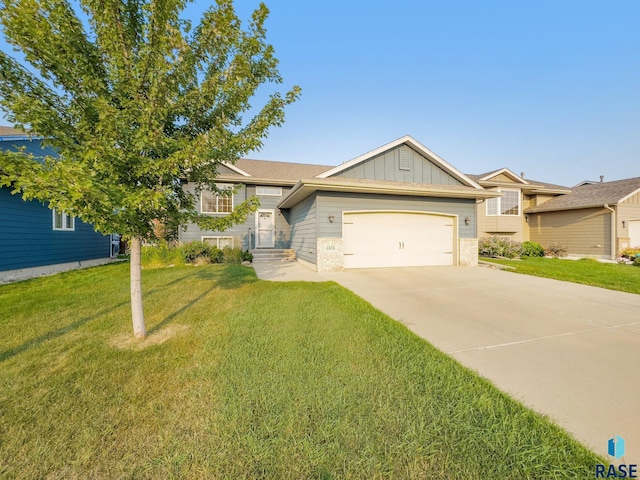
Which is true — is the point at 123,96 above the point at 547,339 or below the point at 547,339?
above

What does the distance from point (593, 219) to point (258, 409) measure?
20.5m

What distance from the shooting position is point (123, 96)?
319 cm

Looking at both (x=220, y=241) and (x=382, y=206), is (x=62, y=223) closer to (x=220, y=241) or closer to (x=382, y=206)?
(x=220, y=241)

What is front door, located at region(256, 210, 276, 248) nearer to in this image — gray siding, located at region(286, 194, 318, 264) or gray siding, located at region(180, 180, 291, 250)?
gray siding, located at region(180, 180, 291, 250)

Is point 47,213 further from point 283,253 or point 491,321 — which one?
point 491,321

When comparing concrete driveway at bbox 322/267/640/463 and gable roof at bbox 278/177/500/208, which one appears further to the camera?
gable roof at bbox 278/177/500/208

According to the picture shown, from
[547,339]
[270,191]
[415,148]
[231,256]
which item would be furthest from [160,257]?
[547,339]

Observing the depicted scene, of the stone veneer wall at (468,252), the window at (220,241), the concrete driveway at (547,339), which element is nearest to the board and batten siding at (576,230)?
the stone veneer wall at (468,252)

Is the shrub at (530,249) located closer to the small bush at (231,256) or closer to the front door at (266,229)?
the front door at (266,229)

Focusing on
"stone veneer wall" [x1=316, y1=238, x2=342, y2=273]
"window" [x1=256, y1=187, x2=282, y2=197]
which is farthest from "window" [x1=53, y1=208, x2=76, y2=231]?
"stone veneer wall" [x1=316, y1=238, x2=342, y2=273]

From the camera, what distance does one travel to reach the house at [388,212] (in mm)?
9367

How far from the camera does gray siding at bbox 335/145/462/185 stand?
1060 centimetres

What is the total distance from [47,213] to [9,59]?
11045 mm

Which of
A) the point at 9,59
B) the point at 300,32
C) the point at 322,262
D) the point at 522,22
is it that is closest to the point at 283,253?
the point at 322,262
